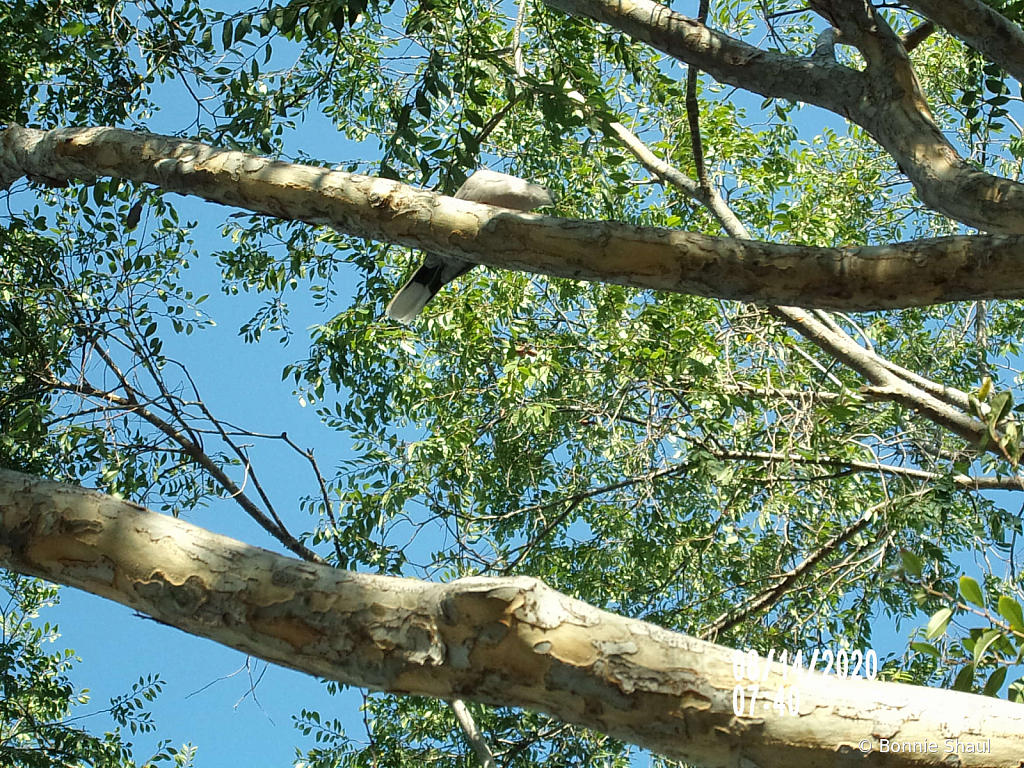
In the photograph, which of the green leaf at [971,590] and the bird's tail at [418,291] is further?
the bird's tail at [418,291]

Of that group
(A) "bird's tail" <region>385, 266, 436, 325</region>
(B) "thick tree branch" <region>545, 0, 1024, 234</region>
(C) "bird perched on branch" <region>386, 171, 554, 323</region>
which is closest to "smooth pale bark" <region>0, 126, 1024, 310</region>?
(B) "thick tree branch" <region>545, 0, 1024, 234</region>

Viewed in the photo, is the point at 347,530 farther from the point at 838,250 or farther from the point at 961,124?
the point at 961,124

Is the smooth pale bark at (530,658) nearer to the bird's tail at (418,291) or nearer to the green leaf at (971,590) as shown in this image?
the green leaf at (971,590)

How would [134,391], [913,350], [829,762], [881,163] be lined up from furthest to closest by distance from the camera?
1. [881,163]
2. [913,350]
3. [134,391]
4. [829,762]

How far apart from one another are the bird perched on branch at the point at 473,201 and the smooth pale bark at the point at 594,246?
154 centimetres

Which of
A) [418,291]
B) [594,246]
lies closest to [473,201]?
[418,291]

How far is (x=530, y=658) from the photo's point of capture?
135cm

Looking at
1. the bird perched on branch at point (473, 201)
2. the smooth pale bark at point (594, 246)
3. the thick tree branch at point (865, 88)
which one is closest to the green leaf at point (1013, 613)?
the smooth pale bark at point (594, 246)

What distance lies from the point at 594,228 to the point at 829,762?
1.25 meters

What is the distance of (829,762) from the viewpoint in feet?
4.22

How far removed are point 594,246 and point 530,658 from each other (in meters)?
1.06

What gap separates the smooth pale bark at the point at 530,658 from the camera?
4.26ft

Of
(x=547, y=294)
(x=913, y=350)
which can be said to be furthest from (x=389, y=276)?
(x=913, y=350)

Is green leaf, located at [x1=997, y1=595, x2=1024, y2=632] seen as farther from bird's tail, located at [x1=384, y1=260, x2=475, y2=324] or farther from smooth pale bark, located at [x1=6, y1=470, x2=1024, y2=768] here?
bird's tail, located at [x1=384, y1=260, x2=475, y2=324]
